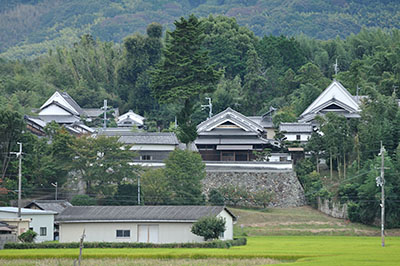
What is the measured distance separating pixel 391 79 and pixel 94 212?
28.7 metres

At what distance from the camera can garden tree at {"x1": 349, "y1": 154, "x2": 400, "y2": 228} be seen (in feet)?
132

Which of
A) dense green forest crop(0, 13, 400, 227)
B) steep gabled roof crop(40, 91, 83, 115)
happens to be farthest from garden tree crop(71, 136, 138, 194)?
steep gabled roof crop(40, 91, 83, 115)

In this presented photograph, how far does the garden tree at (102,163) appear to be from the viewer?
4275 centimetres

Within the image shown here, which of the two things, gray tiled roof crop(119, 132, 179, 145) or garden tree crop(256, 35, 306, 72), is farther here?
garden tree crop(256, 35, 306, 72)

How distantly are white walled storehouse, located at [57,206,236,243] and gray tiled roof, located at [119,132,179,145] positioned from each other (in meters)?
14.9

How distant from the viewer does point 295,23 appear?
527 feet

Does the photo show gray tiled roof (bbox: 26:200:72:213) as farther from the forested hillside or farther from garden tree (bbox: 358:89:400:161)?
the forested hillside

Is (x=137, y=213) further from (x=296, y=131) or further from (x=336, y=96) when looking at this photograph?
(x=336, y=96)

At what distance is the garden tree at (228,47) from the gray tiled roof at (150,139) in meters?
25.8

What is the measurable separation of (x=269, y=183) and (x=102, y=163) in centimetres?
1038

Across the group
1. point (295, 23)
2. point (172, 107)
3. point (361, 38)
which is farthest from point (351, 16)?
point (172, 107)

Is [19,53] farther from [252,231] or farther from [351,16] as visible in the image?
[252,231]

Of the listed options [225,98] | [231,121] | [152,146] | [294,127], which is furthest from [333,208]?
[225,98]

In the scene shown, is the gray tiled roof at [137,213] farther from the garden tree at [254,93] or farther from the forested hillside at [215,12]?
the forested hillside at [215,12]
